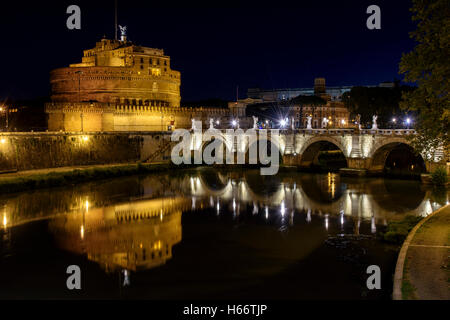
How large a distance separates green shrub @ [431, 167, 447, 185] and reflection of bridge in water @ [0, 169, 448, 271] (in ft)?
4.50

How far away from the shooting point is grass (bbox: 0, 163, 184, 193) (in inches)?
1123

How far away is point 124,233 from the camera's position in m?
19.8

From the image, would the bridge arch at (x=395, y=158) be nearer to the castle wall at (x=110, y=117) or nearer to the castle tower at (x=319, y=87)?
the castle wall at (x=110, y=117)

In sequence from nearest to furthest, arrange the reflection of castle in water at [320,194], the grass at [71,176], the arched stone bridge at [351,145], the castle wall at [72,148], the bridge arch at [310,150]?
1. the reflection of castle in water at [320,194]
2. the grass at [71,176]
3. the arched stone bridge at [351,145]
4. the castle wall at [72,148]
5. the bridge arch at [310,150]

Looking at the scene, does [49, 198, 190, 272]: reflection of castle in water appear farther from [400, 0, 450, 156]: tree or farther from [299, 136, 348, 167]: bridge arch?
[299, 136, 348, 167]: bridge arch

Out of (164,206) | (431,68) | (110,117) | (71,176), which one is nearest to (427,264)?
A: (431,68)

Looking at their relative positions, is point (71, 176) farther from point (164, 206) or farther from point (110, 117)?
point (110, 117)

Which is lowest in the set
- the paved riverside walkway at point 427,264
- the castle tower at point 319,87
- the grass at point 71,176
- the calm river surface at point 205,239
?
the calm river surface at point 205,239

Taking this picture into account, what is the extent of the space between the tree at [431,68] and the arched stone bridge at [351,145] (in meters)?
15.4

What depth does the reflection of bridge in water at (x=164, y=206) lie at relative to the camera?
712 inches

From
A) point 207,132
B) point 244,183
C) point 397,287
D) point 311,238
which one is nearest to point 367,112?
point 207,132

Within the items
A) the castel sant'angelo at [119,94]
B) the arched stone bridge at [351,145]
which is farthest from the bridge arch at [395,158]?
the castel sant'angelo at [119,94]
